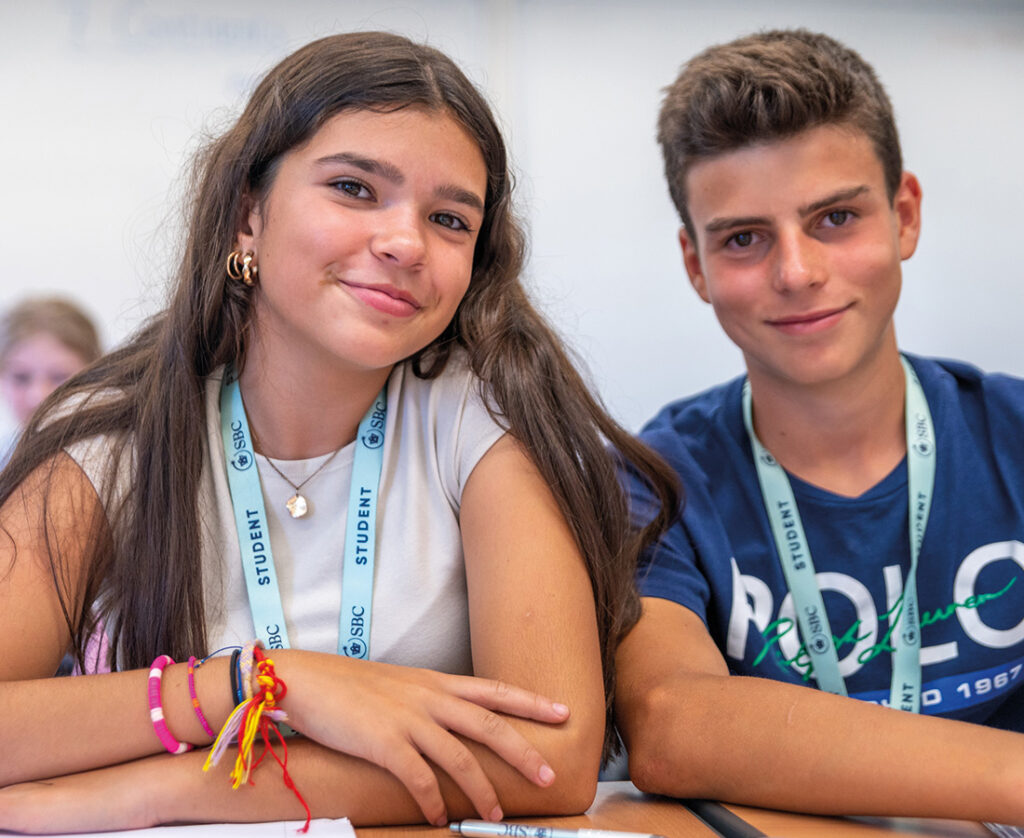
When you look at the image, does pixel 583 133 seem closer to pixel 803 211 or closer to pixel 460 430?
pixel 803 211

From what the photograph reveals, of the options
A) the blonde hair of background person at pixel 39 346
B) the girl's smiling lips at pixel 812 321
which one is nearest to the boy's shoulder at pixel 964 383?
the girl's smiling lips at pixel 812 321

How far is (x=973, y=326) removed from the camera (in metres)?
3.59

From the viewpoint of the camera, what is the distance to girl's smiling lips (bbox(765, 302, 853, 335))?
1606 mm

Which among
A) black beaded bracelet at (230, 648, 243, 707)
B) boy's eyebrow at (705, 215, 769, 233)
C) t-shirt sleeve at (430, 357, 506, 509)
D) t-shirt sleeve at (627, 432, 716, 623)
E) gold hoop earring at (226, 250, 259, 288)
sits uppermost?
boy's eyebrow at (705, 215, 769, 233)

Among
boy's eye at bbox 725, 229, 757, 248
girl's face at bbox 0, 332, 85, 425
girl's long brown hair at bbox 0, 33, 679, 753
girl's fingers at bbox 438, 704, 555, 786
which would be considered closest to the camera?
girl's fingers at bbox 438, 704, 555, 786

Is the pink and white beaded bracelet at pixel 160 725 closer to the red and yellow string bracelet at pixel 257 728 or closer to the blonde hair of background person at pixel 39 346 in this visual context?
the red and yellow string bracelet at pixel 257 728

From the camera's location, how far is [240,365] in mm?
1495

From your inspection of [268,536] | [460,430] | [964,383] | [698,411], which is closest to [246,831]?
[268,536]

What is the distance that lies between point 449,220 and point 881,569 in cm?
83

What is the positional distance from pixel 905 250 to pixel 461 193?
0.83m

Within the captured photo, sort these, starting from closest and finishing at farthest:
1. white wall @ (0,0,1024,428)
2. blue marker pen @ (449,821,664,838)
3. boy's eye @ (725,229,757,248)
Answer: blue marker pen @ (449,821,664,838) < boy's eye @ (725,229,757,248) < white wall @ (0,0,1024,428)

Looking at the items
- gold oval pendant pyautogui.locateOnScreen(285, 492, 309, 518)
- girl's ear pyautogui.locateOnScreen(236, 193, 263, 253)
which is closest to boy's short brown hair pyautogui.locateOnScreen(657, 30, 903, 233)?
girl's ear pyautogui.locateOnScreen(236, 193, 263, 253)

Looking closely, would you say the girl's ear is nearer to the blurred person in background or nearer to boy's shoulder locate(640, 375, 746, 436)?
boy's shoulder locate(640, 375, 746, 436)

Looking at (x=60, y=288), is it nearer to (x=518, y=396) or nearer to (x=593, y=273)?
(x=593, y=273)
